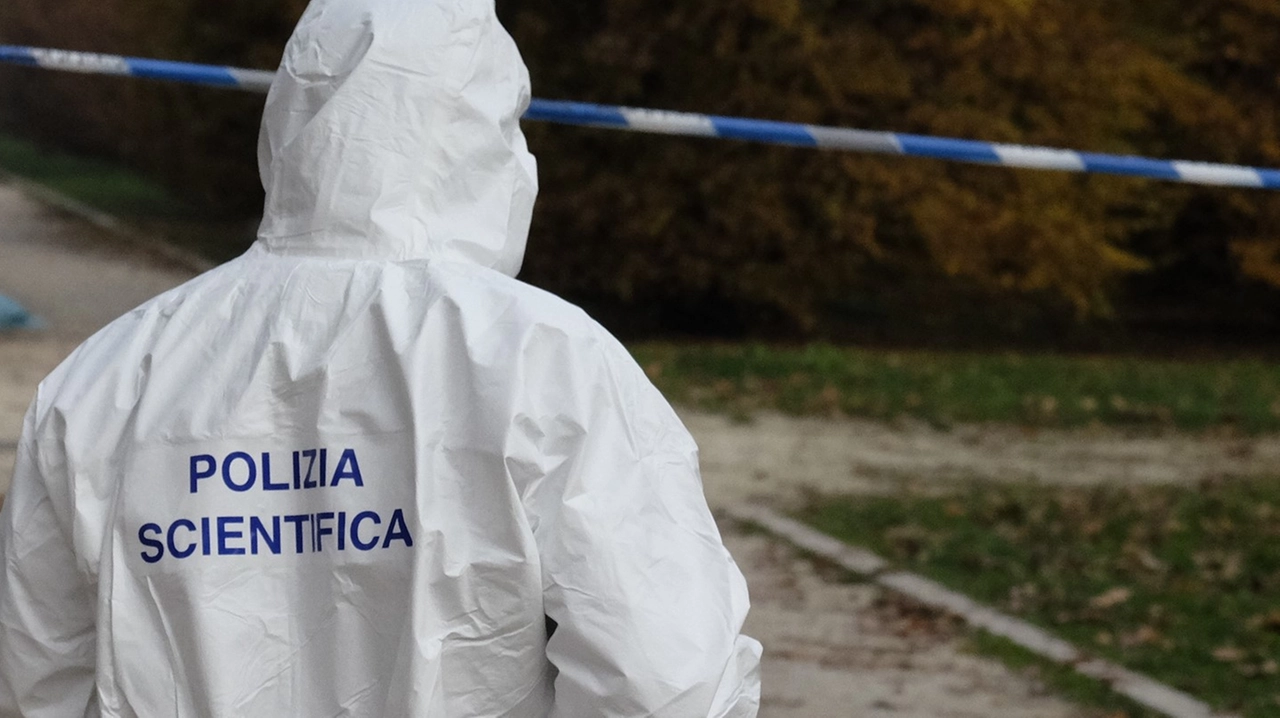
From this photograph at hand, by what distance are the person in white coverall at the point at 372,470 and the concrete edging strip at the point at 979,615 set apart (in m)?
3.82

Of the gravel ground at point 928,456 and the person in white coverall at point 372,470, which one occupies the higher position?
the person in white coverall at point 372,470

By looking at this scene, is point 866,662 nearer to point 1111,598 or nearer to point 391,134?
point 1111,598

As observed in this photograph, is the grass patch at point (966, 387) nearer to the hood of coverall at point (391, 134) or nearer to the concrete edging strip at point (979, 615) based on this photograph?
the concrete edging strip at point (979, 615)

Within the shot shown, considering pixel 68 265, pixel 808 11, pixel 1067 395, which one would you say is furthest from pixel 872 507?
pixel 68 265

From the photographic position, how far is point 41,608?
210 centimetres

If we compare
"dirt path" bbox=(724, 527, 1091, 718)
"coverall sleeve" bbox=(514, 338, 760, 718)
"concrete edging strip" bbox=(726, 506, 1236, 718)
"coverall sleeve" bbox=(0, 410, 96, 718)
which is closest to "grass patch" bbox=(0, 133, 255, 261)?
"concrete edging strip" bbox=(726, 506, 1236, 718)

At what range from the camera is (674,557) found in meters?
1.90

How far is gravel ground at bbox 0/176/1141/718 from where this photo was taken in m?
5.50

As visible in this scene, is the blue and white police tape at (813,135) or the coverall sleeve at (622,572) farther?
the blue and white police tape at (813,135)

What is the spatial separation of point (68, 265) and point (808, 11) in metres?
8.94

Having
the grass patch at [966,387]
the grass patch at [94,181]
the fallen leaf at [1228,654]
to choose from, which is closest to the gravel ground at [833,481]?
the grass patch at [966,387]

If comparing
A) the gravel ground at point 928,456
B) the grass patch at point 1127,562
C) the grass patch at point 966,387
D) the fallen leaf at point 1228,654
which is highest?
the fallen leaf at point 1228,654

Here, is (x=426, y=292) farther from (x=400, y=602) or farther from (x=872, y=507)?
(x=872, y=507)

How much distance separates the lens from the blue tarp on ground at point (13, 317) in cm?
1338
